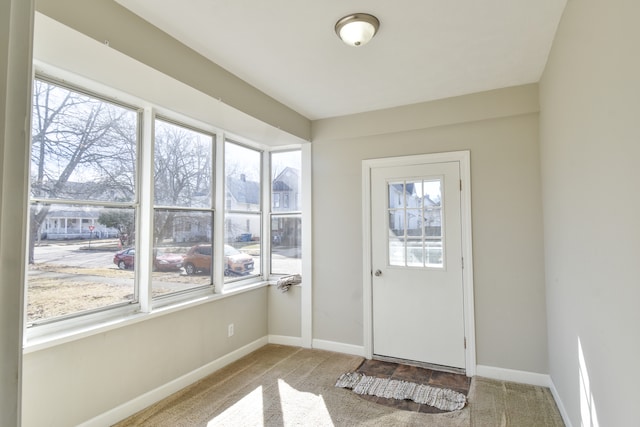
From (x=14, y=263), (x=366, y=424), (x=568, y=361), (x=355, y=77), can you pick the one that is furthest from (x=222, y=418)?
(x=355, y=77)

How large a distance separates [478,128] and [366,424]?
2653 mm

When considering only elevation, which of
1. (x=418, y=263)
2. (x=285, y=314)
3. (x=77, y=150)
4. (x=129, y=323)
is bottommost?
(x=285, y=314)

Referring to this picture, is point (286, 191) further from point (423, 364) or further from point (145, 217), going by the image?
point (423, 364)

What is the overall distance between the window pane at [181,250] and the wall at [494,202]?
149cm

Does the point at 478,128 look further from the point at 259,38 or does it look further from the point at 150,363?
the point at 150,363

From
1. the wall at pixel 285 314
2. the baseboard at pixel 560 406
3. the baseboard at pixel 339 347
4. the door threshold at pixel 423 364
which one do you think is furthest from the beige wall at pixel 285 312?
the baseboard at pixel 560 406

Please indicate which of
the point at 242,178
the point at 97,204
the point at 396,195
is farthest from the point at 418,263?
the point at 97,204

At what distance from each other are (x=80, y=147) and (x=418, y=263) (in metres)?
2.95

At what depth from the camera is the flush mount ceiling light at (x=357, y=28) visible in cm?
205

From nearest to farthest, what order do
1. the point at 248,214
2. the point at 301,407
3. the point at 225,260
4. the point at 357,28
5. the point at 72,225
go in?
the point at 357,28 → the point at 72,225 → the point at 301,407 → the point at 225,260 → the point at 248,214

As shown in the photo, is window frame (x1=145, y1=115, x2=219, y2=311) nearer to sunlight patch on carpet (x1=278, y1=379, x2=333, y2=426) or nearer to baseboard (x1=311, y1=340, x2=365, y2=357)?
sunlight patch on carpet (x1=278, y1=379, x2=333, y2=426)

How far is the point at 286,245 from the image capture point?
419 cm

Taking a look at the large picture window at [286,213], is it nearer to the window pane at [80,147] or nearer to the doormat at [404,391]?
the doormat at [404,391]

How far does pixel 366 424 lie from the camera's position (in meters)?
2.42
